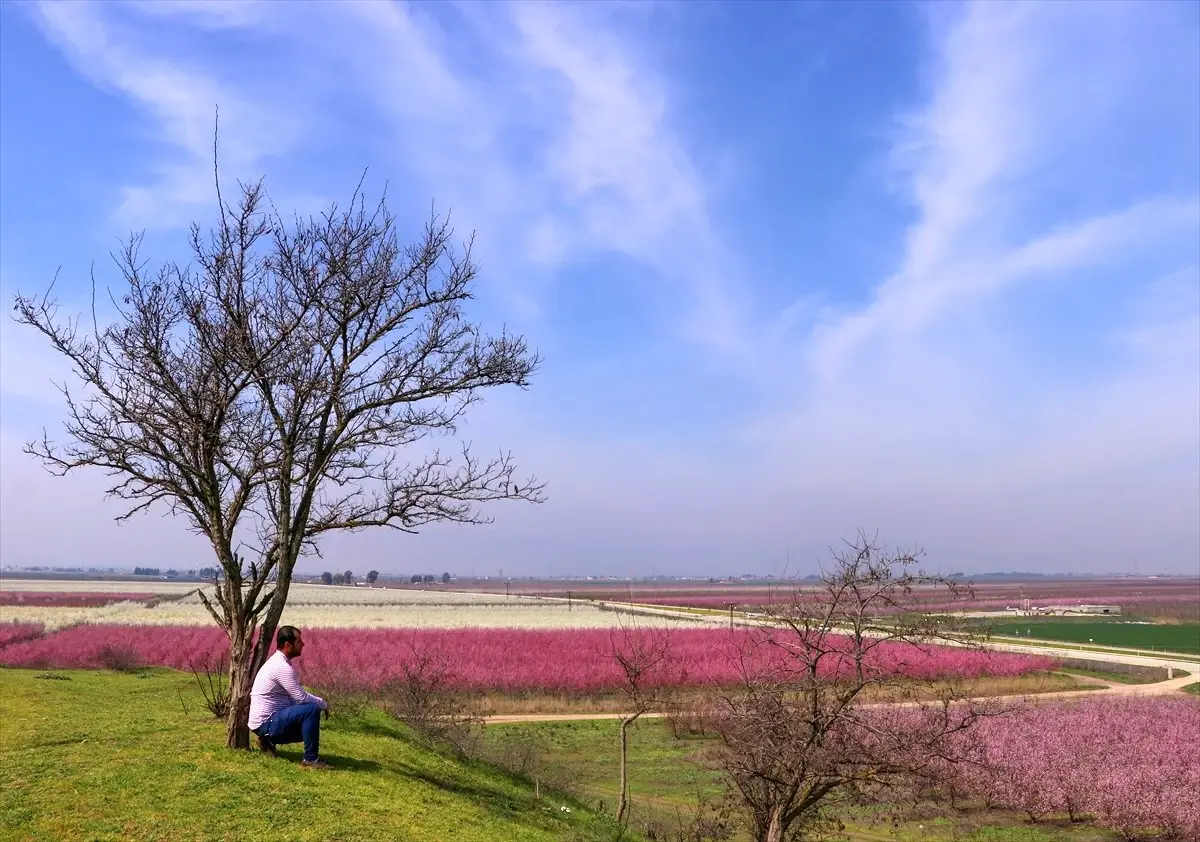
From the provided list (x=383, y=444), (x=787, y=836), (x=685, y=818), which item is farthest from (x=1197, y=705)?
(x=383, y=444)

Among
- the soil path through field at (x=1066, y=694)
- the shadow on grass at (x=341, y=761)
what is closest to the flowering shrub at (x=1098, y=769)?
the soil path through field at (x=1066, y=694)

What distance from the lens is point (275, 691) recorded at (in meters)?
7.81

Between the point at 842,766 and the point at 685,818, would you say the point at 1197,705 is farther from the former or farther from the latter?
the point at 842,766

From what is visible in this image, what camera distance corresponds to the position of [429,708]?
14117 millimetres

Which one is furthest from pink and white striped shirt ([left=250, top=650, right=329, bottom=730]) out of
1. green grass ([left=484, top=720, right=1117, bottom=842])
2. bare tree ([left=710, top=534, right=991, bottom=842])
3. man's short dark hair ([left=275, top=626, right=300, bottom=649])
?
green grass ([left=484, top=720, right=1117, bottom=842])

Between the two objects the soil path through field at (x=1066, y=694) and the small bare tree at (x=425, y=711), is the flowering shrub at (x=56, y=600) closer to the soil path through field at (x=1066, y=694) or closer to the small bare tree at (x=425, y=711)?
the soil path through field at (x=1066, y=694)

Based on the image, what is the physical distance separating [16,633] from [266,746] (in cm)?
2607

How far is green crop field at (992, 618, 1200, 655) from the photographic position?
4722 cm

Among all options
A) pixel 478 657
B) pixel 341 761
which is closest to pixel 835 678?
pixel 341 761

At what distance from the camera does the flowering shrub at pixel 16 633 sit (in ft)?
87.4

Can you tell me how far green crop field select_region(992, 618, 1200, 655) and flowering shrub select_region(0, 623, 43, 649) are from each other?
42.0 m

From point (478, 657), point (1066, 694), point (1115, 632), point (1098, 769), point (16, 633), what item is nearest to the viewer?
point (1098, 769)

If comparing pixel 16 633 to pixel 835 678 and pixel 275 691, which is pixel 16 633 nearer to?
pixel 275 691

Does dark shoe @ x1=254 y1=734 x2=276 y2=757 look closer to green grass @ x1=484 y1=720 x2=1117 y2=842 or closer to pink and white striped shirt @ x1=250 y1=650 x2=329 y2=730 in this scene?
pink and white striped shirt @ x1=250 y1=650 x2=329 y2=730
